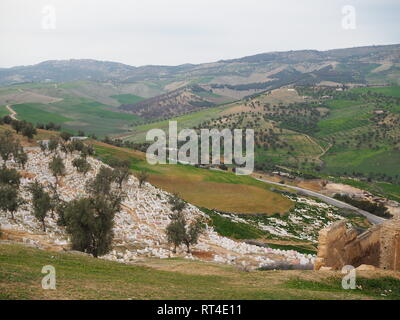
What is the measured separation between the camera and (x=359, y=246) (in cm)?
3162

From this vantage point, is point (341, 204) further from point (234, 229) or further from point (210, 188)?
point (234, 229)

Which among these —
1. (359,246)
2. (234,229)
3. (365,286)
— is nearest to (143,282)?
(365,286)

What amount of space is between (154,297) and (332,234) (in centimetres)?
1599

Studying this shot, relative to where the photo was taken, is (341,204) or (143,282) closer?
(143,282)

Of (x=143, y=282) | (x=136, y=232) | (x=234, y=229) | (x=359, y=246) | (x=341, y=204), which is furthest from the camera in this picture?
(x=341, y=204)

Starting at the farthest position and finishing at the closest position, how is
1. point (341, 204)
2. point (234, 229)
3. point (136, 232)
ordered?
point (341, 204), point (234, 229), point (136, 232)

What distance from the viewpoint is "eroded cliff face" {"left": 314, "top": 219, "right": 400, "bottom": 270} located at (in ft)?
92.5

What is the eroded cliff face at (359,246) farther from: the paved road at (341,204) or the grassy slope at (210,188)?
the paved road at (341,204)

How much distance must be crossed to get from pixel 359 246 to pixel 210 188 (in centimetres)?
6210

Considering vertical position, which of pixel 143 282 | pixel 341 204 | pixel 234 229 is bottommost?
pixel 341 204

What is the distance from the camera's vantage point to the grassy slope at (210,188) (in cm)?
8281

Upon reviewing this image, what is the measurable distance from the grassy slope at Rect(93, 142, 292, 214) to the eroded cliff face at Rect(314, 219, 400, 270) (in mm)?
47294

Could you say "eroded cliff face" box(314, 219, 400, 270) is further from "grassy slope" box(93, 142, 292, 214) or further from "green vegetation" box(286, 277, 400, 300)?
"grassy slope" box(93, 142, 292, 214)

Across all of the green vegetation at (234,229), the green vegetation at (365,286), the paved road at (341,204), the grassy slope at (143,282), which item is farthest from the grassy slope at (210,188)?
the green vegetation at (365,286)
